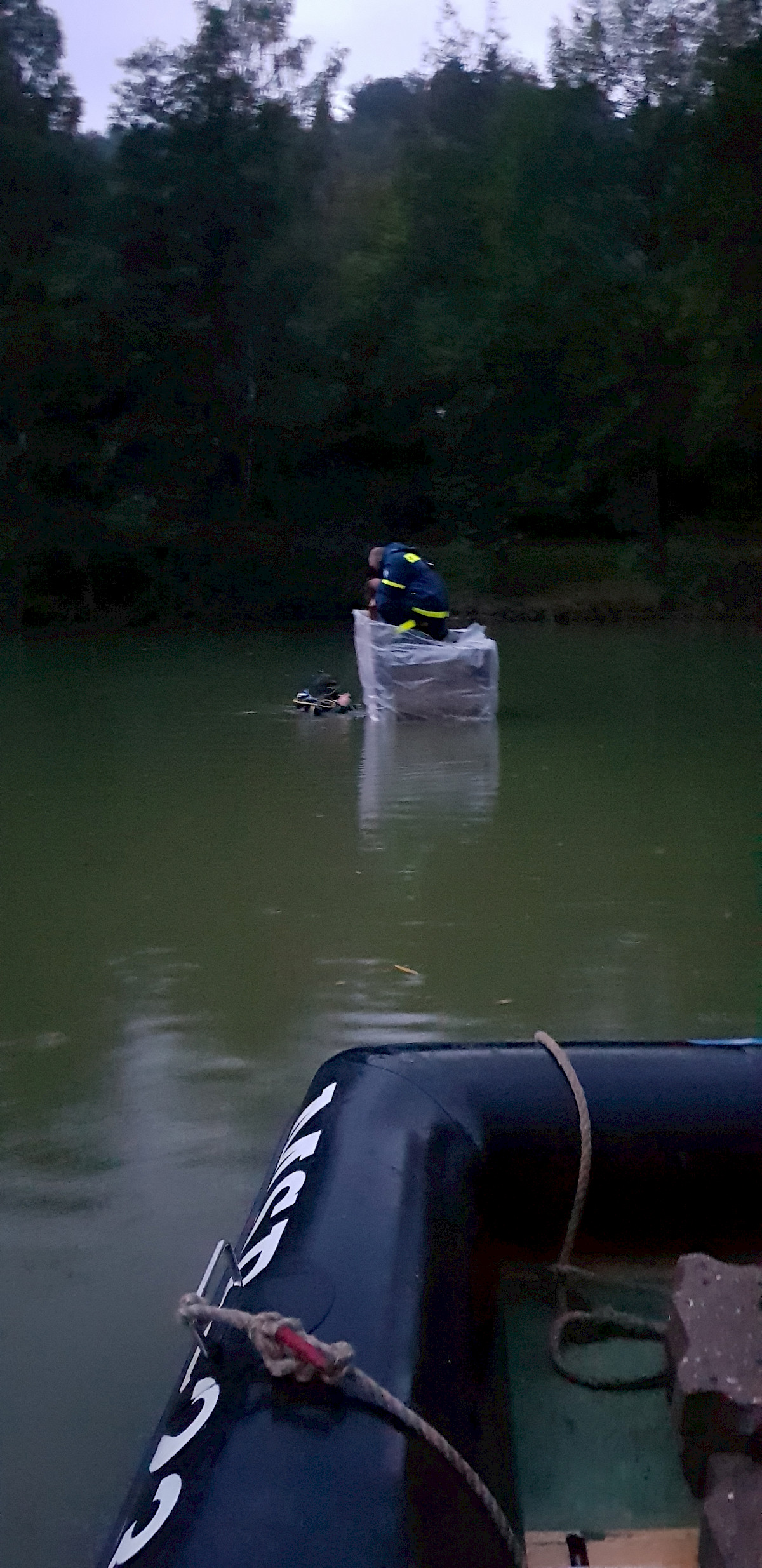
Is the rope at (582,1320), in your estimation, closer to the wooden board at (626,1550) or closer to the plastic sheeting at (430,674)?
the wooden board at (626,1550)

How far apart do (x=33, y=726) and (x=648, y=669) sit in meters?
6.38

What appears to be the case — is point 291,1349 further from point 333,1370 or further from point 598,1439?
point 598,1439

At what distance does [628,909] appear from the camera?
4.97 m

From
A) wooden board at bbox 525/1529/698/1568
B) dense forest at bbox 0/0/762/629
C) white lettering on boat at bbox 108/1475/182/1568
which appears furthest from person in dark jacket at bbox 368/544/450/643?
dense forest at bbox 0/0/762/629

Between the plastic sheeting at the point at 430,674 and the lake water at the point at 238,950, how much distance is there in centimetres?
28

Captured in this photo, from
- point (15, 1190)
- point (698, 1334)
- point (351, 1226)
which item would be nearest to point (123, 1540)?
point (351, 1226)

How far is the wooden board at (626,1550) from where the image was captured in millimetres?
1832

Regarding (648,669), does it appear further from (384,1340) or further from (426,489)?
(384,1340)

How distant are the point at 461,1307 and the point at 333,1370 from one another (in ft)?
1.33

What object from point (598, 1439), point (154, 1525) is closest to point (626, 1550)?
point (598, 1439)

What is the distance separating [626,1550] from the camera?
6.14ft

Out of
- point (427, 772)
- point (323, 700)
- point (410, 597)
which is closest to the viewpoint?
point (427, 772)

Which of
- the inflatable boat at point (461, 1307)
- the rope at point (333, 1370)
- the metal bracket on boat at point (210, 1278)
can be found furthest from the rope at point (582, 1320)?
the rope at point (333, 1370)

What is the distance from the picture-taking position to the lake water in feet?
8.13
